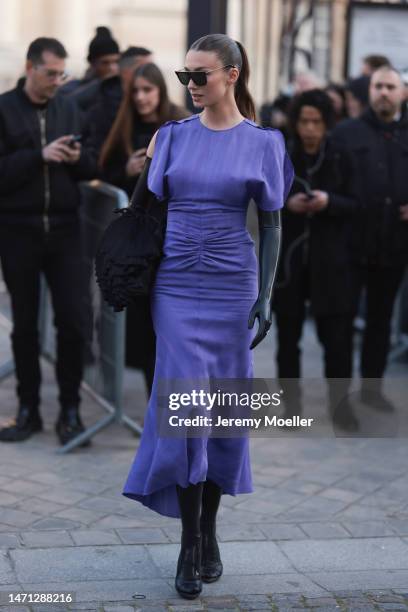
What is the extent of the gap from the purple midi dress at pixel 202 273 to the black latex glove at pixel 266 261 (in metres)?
0.05

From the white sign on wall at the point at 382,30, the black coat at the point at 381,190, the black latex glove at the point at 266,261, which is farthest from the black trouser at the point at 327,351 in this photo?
the white sign on wall at the point at 382,30

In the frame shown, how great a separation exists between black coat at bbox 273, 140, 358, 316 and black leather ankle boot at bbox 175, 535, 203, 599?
2.66 m

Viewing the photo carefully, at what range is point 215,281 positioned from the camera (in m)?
4.81

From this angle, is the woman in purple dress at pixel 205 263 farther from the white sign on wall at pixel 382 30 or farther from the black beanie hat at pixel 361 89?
the white sign on wall at pixel 382 30

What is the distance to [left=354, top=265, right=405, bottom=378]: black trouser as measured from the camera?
764 cm

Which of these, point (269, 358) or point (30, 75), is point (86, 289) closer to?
point (30, 75)

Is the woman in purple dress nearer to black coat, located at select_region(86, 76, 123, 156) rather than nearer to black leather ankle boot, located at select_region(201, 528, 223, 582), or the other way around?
black leather ankle boot, located at select_region(201, 528, 223, 582)

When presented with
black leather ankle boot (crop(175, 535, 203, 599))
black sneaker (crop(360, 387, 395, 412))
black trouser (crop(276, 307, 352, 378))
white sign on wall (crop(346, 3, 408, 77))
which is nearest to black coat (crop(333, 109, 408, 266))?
black trouser (crop(276, 307, 352, 378))

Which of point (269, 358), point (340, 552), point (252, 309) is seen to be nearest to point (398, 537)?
point (340, 552)

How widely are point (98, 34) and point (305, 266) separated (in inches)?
101

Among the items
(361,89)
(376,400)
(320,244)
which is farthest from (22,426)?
(361,89)

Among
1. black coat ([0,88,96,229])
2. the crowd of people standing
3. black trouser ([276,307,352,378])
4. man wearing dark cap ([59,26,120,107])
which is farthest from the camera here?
man wearing dark cap ([59,26,120,107])

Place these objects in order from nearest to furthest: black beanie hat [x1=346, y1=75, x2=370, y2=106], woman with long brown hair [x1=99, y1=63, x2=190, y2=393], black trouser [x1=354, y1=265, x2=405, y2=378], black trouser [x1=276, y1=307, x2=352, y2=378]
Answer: woman with long brown hair [x1=99, y1=63, x2=190, y2=393] → black trouser [x1=276, y1=307, x2=352, y2=378] → black trouser [x1=354, y1=265, x2=405, y2=378] → black beanie hat [x1=346, y1=75, x2=370, y2=106]

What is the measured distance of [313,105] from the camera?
7203 mm
